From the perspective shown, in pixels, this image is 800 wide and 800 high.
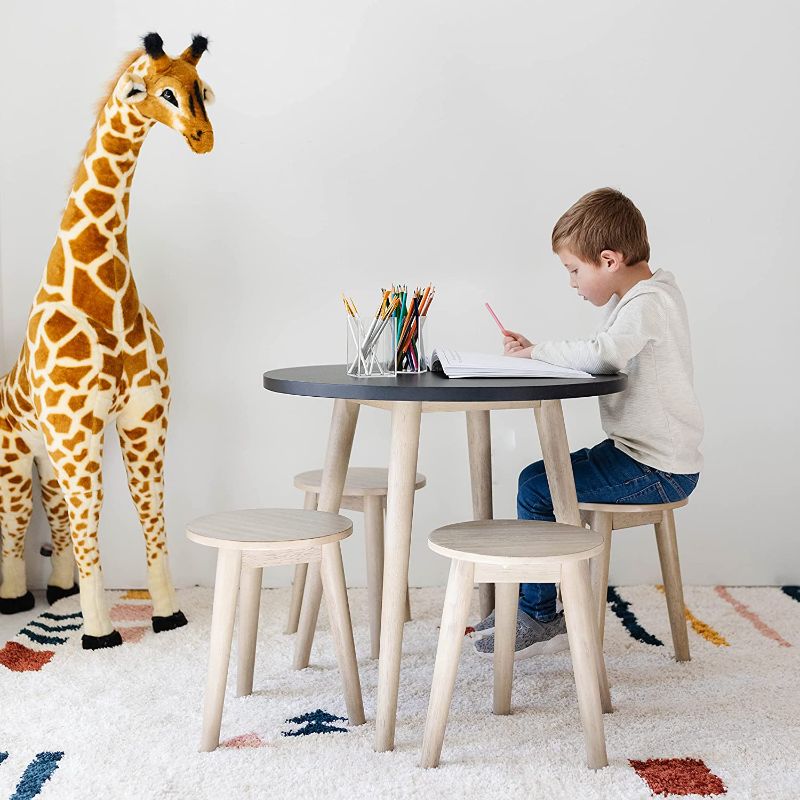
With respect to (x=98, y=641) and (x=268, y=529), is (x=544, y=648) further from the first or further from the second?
(x=98, y=641)

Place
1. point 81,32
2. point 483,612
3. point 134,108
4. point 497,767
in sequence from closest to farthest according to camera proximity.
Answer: point 497,767 → point 134,108 → point 483,612 → point 81,32

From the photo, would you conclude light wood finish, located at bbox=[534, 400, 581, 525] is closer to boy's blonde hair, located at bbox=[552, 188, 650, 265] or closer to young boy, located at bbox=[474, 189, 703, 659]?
young boy, located at bbox=[474, 189, 703, 659]

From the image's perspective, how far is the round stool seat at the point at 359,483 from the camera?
2.28 m

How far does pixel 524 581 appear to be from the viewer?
5.28 ft

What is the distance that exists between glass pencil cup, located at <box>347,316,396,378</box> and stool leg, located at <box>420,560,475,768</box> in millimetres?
429

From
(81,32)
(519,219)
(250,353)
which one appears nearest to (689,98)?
(519,219)

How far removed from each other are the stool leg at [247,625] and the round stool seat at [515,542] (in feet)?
1.35

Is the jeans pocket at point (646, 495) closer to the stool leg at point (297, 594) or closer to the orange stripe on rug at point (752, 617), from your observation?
the orange stripe on rug at point (752, 617)

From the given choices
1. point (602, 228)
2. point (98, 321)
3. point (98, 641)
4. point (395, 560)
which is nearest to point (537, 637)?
point (395, 560)

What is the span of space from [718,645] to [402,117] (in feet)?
5.55

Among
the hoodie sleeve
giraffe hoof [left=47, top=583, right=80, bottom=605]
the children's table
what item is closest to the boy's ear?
the hoodie sleeve

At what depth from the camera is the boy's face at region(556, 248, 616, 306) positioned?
2.15m

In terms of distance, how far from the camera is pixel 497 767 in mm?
1659

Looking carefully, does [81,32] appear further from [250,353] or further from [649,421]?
[649,421]
